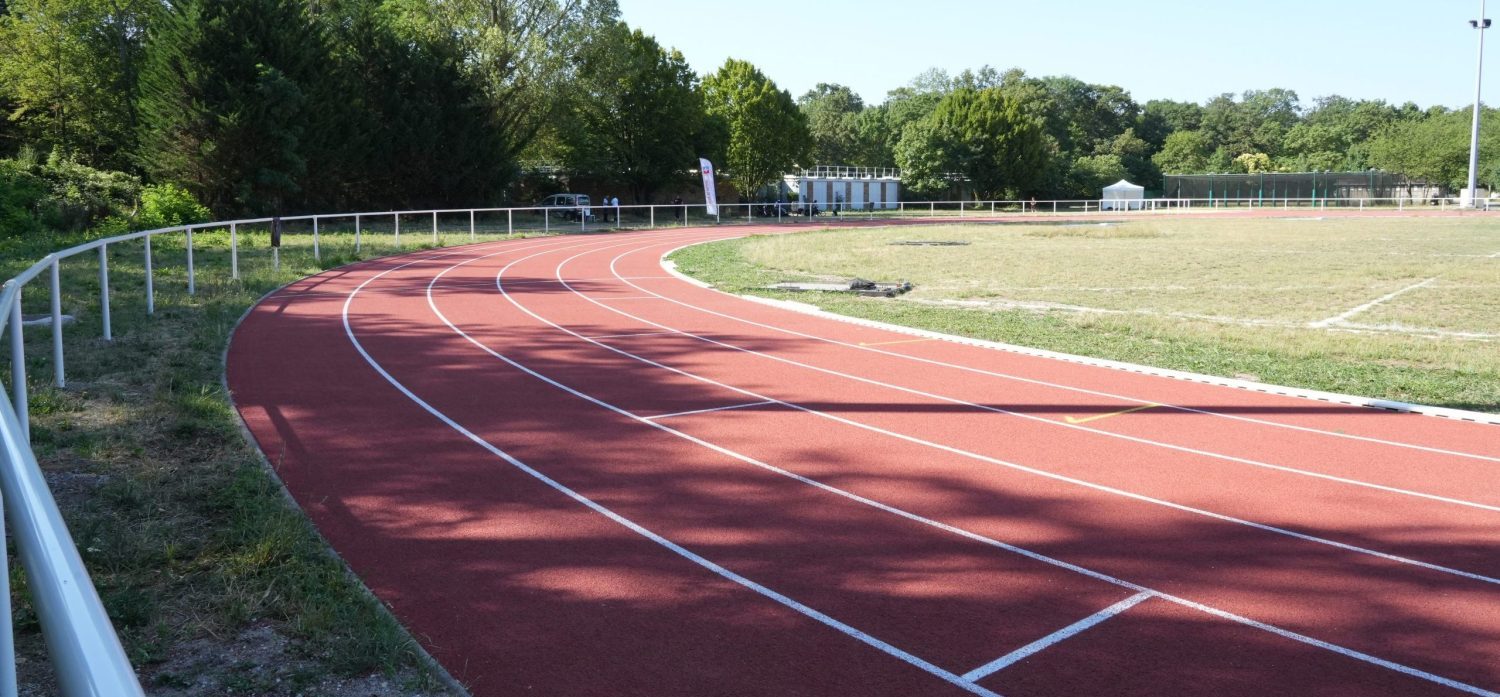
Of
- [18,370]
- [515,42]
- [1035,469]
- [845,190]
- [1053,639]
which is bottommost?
[1053,639]

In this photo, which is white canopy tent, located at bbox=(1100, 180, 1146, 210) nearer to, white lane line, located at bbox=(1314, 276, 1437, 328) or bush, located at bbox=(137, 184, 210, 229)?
white lane line, located at bbox=(1314, 276, 1437, 328)

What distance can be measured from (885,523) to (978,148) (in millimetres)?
75027

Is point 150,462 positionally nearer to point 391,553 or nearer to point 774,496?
point 391,553

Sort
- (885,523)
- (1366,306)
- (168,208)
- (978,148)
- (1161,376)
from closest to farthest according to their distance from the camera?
1. (885,523)
2. (1161,376)
3. (1366,306)
4. (168,208)
5. (978,148)

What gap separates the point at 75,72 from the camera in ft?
130

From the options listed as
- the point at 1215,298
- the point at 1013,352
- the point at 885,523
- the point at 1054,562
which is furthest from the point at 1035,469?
the point at 1215,298

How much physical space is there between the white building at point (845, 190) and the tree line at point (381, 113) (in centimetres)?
223

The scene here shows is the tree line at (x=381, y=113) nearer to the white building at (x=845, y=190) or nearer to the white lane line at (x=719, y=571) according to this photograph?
the white building at (x=845, y=190)

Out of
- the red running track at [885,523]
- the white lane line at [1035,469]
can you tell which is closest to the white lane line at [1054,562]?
the red running track at [885,523]

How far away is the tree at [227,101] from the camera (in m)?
32.5

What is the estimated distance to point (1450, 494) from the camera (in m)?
6.83

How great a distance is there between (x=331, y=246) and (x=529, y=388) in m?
18.9

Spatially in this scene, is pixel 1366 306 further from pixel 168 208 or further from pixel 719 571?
pixel 168 208

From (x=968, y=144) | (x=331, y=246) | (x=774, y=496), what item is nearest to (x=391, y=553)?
(x=774, y=496)
